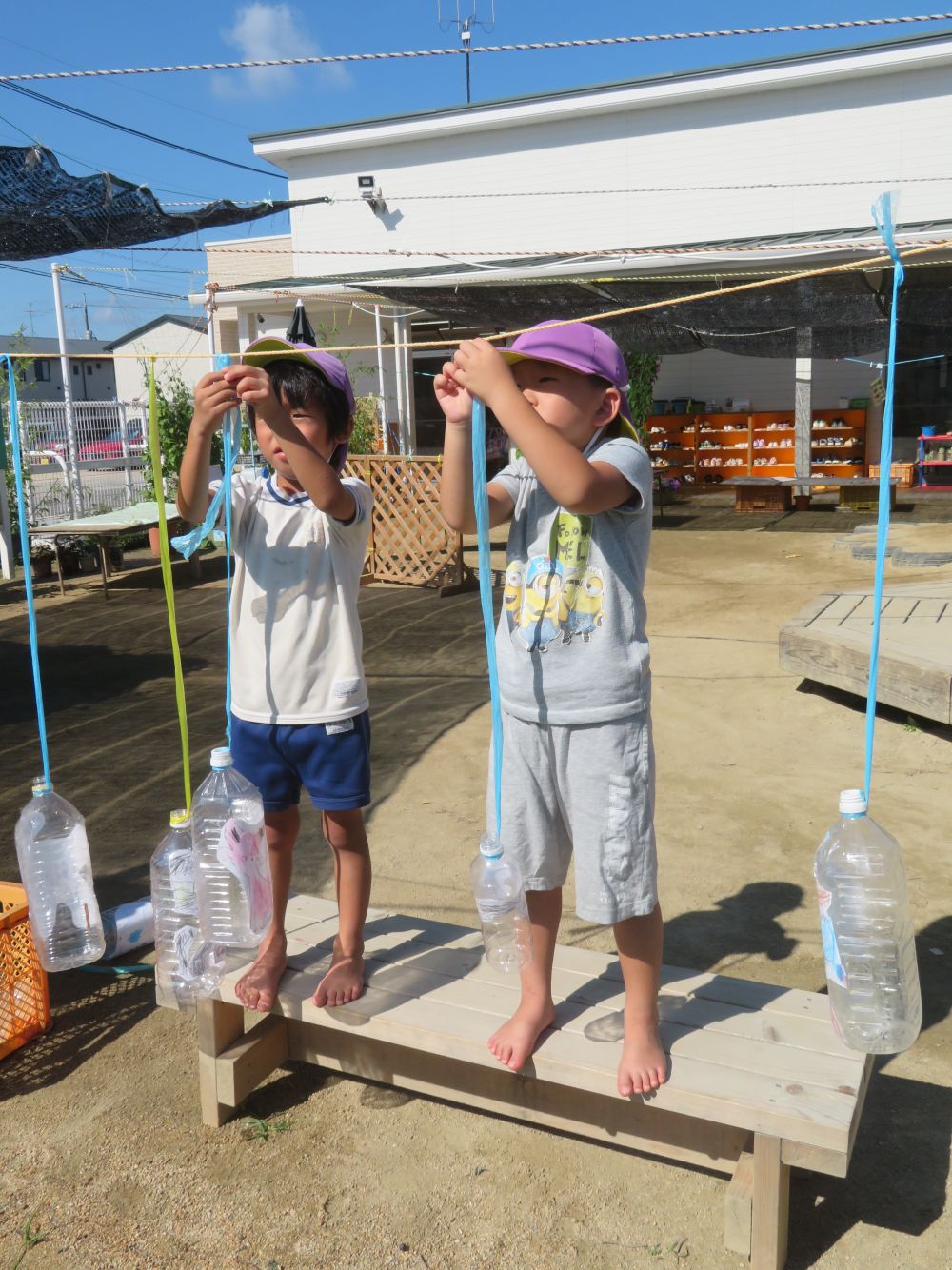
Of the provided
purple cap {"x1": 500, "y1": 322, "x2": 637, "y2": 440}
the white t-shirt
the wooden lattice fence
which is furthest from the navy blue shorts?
the wooden lattice fence

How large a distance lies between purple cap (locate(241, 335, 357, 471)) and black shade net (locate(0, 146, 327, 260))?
5.17m

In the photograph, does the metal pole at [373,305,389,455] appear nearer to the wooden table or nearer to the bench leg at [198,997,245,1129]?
the wooden table

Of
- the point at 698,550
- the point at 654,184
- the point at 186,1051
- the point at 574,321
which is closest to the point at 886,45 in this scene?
the point at 654,184

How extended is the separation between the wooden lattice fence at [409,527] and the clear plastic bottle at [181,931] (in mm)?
7184

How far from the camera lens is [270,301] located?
15750mm

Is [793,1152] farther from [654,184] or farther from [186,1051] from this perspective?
[654,184]

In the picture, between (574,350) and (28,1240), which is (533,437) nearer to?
(574,350)

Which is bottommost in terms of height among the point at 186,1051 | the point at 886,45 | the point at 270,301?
the point at 186,1051

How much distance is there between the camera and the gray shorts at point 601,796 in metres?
1.97

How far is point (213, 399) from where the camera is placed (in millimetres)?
2051

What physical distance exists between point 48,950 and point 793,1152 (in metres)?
1.84

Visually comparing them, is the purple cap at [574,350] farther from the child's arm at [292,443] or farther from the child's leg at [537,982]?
the child's leg at [537,982]

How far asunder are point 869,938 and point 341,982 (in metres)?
1.16

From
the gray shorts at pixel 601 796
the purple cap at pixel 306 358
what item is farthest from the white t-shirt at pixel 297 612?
the gray shorts at pixel 601 796
